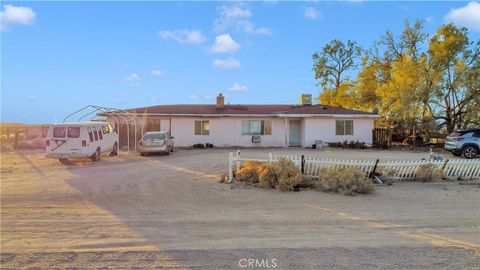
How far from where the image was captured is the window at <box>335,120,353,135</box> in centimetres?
2722

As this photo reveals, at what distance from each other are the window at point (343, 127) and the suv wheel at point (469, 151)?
26.6ft

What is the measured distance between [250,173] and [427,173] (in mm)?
5642

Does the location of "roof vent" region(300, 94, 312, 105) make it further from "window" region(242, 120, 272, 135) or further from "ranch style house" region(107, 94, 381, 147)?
"window" region(242, 120, 272, 135)

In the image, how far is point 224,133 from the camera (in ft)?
87.7

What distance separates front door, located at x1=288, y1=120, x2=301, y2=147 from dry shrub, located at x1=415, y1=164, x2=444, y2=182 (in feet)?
51.0

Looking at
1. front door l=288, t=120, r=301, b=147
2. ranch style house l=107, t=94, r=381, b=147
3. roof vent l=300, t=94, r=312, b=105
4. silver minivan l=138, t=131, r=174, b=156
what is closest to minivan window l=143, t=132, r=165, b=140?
silver minivan l=138, t=131, r=174, b=156

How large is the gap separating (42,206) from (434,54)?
93.0 ft

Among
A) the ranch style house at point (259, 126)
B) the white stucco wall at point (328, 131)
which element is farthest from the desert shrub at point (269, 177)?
the white stucco wall at point (328, 131)

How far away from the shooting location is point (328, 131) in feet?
88.6

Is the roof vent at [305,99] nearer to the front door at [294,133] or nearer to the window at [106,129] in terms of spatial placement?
the front door at [294,133]

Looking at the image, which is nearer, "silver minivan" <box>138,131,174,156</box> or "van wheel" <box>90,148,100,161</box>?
"van wheel" <box>90,148,100,161</box>

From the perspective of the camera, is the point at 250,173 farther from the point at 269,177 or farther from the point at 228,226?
the point at 228,226

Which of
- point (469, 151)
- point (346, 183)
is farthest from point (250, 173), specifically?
point (469, 151)

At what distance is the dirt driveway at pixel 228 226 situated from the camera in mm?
5031
